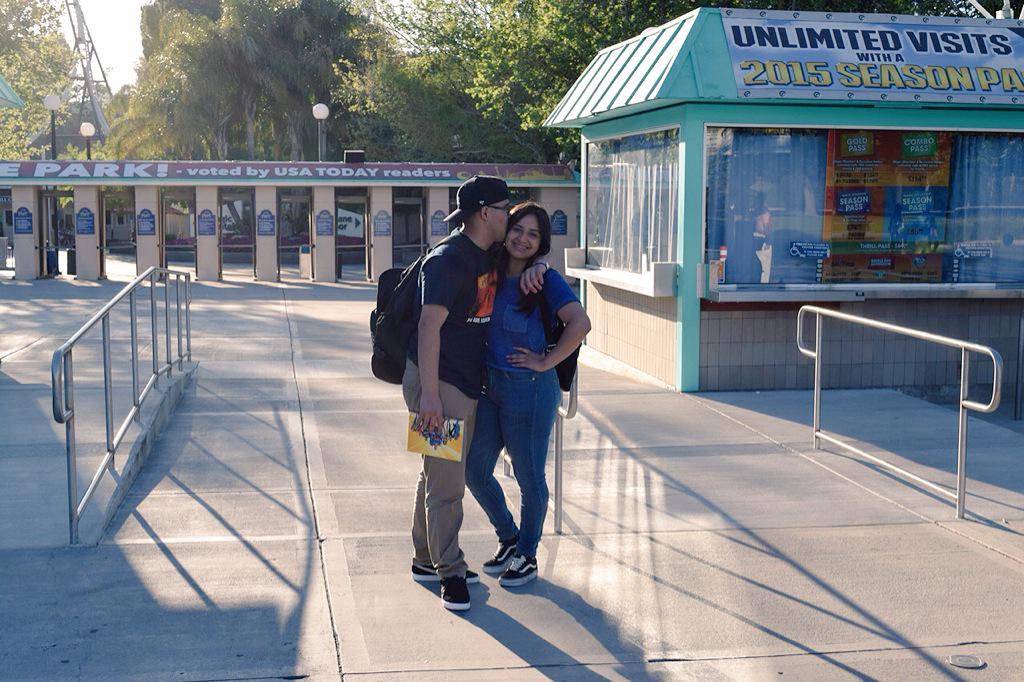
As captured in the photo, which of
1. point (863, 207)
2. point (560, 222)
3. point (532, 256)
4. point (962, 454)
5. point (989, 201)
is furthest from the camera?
point (560, 222)

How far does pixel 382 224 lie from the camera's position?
2842cm

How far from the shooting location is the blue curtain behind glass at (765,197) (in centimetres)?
1141

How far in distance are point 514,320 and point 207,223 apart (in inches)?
940

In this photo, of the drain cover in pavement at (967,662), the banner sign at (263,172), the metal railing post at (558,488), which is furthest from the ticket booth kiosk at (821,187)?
the banner sign at (263,172)

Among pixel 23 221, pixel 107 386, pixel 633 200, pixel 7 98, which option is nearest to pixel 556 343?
pixel 107 386

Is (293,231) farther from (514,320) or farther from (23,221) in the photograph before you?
(514,320)

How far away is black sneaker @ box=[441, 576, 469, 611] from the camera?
5.26m

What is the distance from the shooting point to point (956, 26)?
11.7 meters

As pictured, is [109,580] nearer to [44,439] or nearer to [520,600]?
[520,600]

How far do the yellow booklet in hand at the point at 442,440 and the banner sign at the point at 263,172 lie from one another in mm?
22945

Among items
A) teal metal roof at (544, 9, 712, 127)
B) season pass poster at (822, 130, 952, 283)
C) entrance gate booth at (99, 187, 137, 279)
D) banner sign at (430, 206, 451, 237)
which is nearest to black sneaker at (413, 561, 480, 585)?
teal metal roof at (544, 9, 712, 127)

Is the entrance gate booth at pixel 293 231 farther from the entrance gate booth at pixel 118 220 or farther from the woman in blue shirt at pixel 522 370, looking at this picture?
the woman in blue shirt at pixel 522 370

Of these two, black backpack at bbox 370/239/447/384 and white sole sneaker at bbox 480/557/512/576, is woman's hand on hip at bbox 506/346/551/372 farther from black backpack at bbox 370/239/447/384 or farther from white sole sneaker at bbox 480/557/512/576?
white sole sneaker at bbox 480/557/512/576

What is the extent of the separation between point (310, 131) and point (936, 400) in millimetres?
37287
